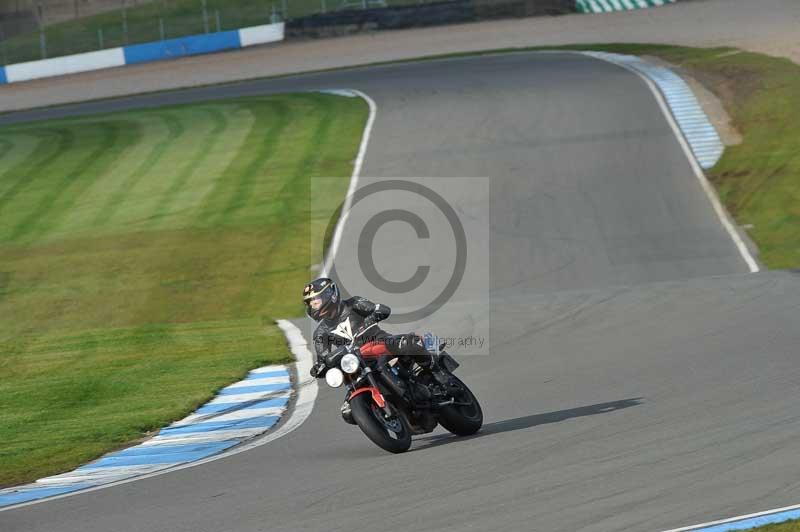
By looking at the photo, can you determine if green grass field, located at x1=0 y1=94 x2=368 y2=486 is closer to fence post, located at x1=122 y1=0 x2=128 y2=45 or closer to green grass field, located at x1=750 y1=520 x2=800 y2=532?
green grass field, located at x1=750 y1=520 x2=800 y2=532

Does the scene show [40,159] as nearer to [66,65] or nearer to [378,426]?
[66,65]

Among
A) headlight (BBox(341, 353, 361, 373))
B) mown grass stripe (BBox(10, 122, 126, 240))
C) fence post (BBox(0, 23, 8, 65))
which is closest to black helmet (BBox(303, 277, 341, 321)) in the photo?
Result: headlight (BBox(341, 353, 361, 373))

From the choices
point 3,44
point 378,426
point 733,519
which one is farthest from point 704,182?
point 3,44

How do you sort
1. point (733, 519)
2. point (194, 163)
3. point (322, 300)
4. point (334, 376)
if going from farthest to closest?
point (194, 163) < point (322, 300) < point (334, 376) < point (733, 519)

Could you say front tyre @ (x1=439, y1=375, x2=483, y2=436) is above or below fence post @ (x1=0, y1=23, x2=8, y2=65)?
above

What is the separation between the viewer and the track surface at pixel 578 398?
27.1 feet

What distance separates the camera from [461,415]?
10.8 meters

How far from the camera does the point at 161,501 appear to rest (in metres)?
9.28

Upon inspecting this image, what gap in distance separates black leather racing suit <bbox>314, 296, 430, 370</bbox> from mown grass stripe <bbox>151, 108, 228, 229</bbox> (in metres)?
17.4

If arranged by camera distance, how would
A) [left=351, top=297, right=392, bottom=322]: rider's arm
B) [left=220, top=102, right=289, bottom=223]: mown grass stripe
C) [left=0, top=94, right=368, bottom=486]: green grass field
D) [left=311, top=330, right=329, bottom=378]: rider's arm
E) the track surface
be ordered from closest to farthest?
1. the track surface
2. [left=311, top=330, right=329, bottom=378]: rider's arm
3. [left=351, top=297, right=392, bottom=322]: rider's arm
4. [left=0, top=94, right=368, bottom=486]: green grass field
5. [left=220, top=102, right=289, bottom=223]: mown grass stripe

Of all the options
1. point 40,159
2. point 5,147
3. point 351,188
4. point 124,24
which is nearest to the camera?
point 351,188

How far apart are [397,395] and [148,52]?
156 ft

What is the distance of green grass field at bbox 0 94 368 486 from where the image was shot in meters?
14.7

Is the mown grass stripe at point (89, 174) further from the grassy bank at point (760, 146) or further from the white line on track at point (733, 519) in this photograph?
the white line on track at point (733, 519)
